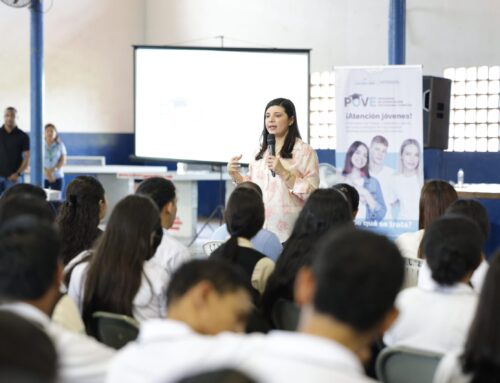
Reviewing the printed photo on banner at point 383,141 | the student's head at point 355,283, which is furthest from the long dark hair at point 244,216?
the printed photo on banner at point 383,141

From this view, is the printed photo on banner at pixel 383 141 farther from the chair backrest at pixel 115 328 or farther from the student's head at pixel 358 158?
the chair backrest at pixel 115 328

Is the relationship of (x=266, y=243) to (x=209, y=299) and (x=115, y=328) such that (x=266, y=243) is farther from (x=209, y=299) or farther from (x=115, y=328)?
(x=209, y=299)

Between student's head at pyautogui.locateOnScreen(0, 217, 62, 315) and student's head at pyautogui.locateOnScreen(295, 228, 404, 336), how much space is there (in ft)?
2.10

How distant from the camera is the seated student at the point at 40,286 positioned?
74.1 inches

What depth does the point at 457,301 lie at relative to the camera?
8.03 ft

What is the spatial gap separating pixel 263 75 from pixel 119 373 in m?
7.37

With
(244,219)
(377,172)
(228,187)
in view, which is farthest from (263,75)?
(244,219)

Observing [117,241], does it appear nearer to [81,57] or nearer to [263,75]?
[263,75]

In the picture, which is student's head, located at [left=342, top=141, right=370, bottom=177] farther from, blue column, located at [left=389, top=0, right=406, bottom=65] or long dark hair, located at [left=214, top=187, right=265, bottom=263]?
long dark hair, located at [left=214, top=187, right=265, bottom=263]

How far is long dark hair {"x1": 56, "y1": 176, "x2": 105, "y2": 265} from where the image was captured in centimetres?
374

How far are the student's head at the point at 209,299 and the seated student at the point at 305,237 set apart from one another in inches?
45.3

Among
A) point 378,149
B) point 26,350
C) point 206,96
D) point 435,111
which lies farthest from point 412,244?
point 206,96

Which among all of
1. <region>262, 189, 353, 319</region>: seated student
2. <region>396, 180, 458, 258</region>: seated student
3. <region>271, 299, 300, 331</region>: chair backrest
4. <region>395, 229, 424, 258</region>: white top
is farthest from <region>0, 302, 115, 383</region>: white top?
<region>396, 180, 458, 258</region>: seated student

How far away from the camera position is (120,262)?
287cm
